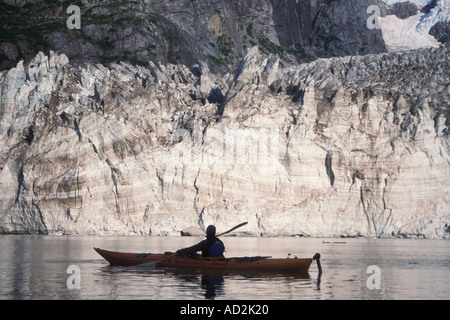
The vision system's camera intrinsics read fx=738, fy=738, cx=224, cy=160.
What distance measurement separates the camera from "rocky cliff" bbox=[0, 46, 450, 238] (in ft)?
203

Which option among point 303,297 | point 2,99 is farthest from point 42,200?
point 303,297

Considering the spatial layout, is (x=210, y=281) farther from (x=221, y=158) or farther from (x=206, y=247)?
(x=221, y=158)

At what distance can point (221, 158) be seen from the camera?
62.7m

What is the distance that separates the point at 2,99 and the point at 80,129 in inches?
436

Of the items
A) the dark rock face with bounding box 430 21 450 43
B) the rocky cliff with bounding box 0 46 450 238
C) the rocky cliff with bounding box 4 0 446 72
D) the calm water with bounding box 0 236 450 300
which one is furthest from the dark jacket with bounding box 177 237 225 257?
the dark rock face with bounding box 430 21 450 43

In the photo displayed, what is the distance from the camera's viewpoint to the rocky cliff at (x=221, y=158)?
203ft

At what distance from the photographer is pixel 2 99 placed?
69250 mm

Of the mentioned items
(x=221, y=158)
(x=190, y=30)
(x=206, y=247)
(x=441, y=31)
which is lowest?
(x=206, y=247)

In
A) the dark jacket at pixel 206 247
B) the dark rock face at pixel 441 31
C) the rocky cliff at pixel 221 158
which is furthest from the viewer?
the dark rock face at pixel 441 31

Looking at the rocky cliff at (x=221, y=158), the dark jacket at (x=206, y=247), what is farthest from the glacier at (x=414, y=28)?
the dark jacket at (x=206, y=247)

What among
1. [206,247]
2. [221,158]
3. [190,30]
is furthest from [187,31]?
Answer: [206,247]

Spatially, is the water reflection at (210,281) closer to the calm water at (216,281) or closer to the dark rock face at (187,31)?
the calm water at (216,281)

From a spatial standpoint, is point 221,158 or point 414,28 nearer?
point 221,158
